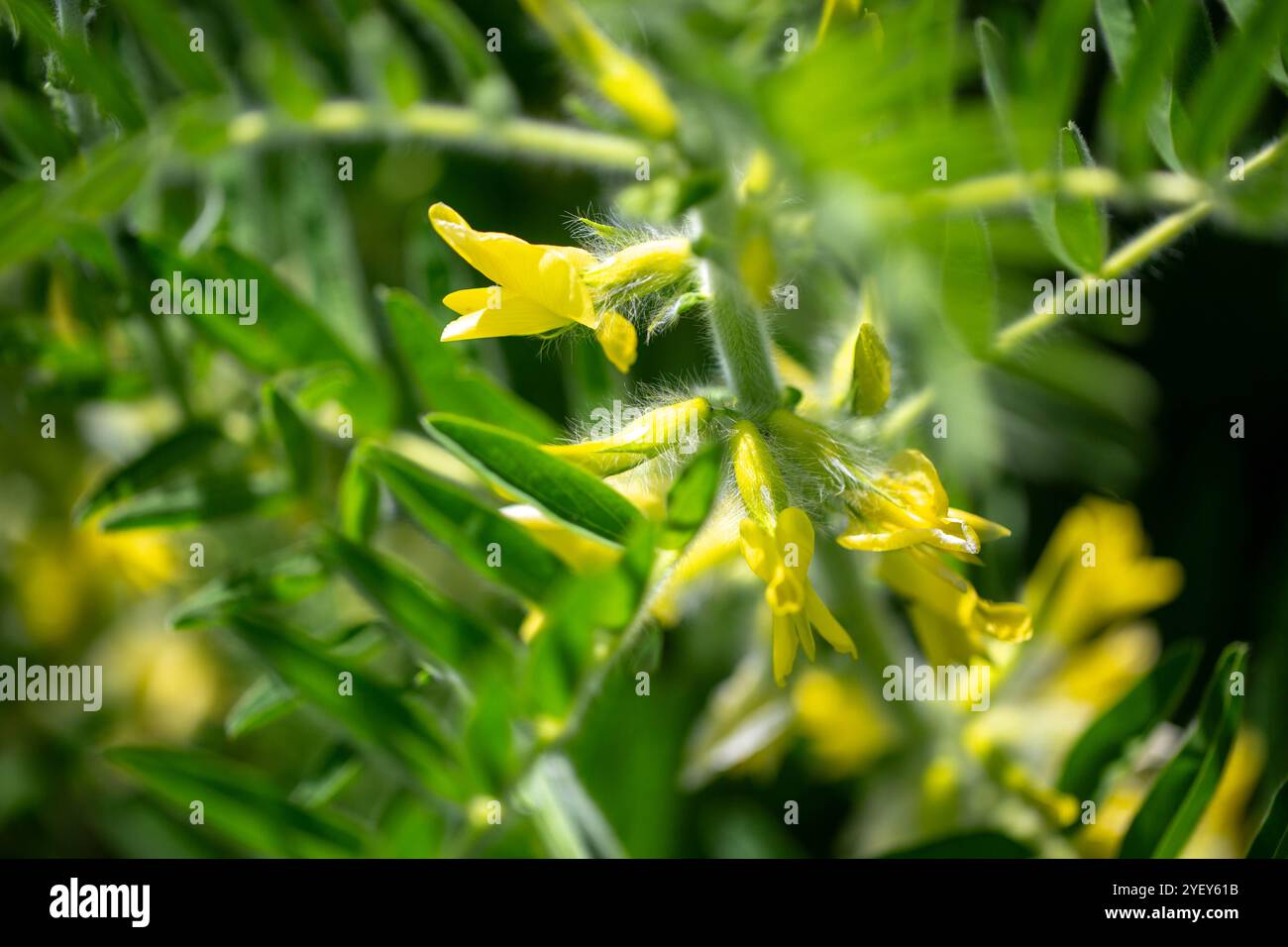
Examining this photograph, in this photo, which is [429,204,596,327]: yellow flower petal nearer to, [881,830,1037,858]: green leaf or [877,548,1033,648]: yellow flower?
[877,548,1033,648]: yellow flower

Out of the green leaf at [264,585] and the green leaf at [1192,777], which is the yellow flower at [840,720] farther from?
the green leaf at [264,585]

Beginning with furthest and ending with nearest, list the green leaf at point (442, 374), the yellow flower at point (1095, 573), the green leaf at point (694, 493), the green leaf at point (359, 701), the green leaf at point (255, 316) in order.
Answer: the yellow flower at point (1095, 573), the green leaf at point (255, 316), the green leaf at point (442, 374), the green leaf at point (359, 701), the green leaf at point (694, 493)

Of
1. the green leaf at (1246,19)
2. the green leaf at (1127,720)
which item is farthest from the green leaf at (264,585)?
the green leaf at (1246,19)

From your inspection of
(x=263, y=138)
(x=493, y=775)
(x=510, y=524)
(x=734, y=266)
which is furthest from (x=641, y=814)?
(x=263, y=138)

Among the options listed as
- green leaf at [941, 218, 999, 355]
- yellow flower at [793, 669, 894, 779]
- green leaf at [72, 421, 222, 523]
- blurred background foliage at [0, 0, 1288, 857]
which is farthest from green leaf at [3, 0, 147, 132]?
yellow flower at [793, 669, 894, 779]
